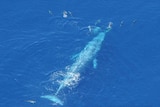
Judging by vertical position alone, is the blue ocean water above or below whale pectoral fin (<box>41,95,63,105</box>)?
above

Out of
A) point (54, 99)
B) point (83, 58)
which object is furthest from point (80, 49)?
point (54, 99)

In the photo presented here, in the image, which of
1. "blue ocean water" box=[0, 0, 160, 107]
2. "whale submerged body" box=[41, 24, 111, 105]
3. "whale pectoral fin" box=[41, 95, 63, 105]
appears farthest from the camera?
"blue ocean water" box=[0, 0, 160, 107]

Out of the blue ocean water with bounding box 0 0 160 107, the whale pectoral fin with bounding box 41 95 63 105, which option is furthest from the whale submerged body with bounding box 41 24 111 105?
the blue ocean water with bounding box 0 0 160 107

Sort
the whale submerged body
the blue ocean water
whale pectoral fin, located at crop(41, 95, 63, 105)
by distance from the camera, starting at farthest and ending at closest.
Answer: the blue ocean water
the whale submerged body
whale pectoral fin, located at crop(41, 95, 63, 105)

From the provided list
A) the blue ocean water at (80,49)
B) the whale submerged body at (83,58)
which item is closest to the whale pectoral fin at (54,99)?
the whale submerged body at (83,58)

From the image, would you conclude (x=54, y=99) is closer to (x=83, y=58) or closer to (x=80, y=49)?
(x=83, y=58)

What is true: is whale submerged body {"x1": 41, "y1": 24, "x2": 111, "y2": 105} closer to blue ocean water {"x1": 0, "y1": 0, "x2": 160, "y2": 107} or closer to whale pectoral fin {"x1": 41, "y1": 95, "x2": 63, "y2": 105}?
whale pectoral fin {"x1": 41, "y1": 95, "x2": 63, "y2": 105}
